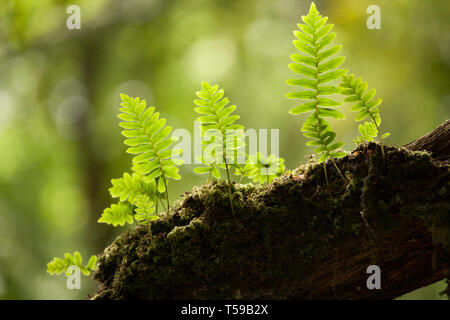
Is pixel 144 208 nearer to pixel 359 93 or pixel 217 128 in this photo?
pixel 217 128

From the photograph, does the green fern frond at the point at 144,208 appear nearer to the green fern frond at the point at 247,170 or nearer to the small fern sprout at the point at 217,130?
the small fern sprout at the point at 217,130

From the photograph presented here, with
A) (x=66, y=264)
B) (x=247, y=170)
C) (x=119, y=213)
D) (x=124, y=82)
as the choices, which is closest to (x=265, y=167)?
(x=247, y=170)

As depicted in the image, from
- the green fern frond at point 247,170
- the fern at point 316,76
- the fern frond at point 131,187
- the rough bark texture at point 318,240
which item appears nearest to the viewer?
the rough bark texture at point 318,240

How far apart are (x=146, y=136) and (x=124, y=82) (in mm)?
5802

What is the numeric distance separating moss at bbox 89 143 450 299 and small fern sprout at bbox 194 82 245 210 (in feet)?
0.45

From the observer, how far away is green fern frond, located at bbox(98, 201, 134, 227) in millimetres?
1541

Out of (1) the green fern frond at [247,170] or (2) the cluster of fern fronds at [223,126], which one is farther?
(1) the green fern frond at [247,170]

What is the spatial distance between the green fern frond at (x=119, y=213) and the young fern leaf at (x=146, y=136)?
8.0 inches

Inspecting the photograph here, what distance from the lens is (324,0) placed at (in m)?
6.01

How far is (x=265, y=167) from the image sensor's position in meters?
1.76

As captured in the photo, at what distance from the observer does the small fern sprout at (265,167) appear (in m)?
1.74

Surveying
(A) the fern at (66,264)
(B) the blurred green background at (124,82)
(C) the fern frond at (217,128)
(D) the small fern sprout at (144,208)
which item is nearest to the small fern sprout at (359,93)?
(C) the fern frond at (217,128)

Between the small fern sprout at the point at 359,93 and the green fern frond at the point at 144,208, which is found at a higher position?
the small fern sprout at the point at 359,93

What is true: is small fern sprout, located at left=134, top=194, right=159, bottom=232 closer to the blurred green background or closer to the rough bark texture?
the rough bark texture
